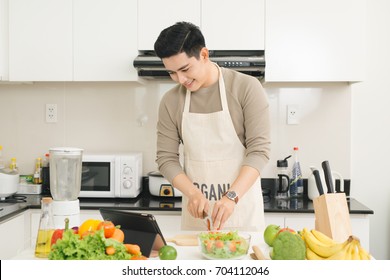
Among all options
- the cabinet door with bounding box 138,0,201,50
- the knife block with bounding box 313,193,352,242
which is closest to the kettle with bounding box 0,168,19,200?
the cabinet door with bounding box 138,0,201,50

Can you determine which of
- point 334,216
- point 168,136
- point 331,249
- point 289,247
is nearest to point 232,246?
point 289,247

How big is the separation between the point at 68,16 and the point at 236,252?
2.10 m

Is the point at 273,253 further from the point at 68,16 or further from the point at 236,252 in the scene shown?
the point at 68,16

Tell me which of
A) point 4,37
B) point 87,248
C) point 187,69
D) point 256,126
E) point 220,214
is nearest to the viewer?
point 87,248

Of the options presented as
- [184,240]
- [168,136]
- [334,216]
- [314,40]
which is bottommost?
[184,240]

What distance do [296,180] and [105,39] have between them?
4.75ft

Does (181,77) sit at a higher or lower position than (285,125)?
higher

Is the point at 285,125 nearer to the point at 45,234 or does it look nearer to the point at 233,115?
the point at 233,115

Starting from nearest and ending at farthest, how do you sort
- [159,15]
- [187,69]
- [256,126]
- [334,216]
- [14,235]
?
1. [334,216]
2. [187,69]
3. [256,126]
4. [14,235]
5. [159,15]

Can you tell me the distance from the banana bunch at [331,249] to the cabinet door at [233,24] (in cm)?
167

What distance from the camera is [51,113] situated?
3541mm

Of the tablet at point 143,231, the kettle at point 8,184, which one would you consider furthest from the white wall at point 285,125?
the tablet at point 143,231
